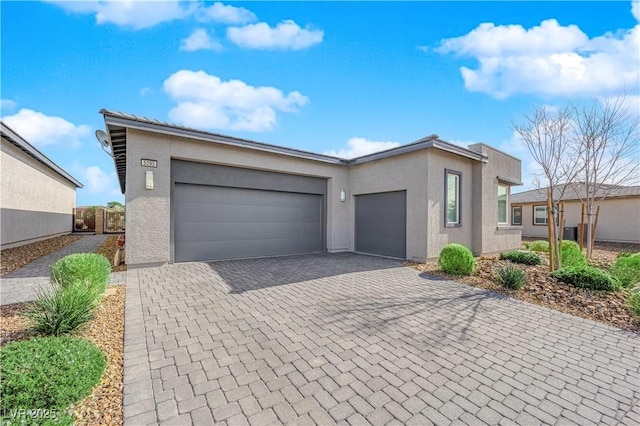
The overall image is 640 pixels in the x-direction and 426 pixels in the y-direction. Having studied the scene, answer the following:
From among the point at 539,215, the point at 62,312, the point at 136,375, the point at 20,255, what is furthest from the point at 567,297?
the point at 539,215

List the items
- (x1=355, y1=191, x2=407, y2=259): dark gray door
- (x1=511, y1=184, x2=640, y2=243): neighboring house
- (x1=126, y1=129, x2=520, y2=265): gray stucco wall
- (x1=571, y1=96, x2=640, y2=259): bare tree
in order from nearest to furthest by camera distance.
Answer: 1. (x1=126, y1=129, x2=520, y2=265): gray stucco wall
2. (x1=571, y1=96, x2=640, y2=259): bare tree
3. (x1=355, y1=191, x2=407, y2=259): dark gray door
4. (x1=511, y1=184, x2=640, y2=243): neighboring house

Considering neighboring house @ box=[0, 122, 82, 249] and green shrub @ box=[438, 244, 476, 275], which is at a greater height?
neighboring house @ box=[0, 122, 82, 249]

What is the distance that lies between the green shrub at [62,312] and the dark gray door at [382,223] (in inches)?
319

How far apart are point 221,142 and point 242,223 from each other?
264 centimetres

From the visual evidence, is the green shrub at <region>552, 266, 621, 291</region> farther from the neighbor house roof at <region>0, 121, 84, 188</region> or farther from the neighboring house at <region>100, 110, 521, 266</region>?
the neighbor house roof at <region>0, 121, 84, 188</region>

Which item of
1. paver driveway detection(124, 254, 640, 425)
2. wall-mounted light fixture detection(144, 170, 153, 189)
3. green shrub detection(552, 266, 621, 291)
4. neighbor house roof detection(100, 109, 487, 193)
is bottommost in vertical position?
paver driveway detection(124, 254, 640, 425)

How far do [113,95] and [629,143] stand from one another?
1551cm

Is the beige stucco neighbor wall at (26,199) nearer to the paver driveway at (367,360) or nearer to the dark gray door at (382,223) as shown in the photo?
the paver driveway at (367,360)

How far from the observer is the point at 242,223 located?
30.0ft

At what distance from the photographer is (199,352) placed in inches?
122

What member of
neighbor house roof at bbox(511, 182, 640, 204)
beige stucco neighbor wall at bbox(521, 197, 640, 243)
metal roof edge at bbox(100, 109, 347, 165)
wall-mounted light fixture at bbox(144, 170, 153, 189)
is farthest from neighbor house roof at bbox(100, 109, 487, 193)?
beige stucco neighbor wall at bbox(521, 197, 640, 243)

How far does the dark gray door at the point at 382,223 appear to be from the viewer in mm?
9383

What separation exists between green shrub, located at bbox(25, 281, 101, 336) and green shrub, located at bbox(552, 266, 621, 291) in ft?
27.9

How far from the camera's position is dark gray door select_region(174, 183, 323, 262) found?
8.18 m
